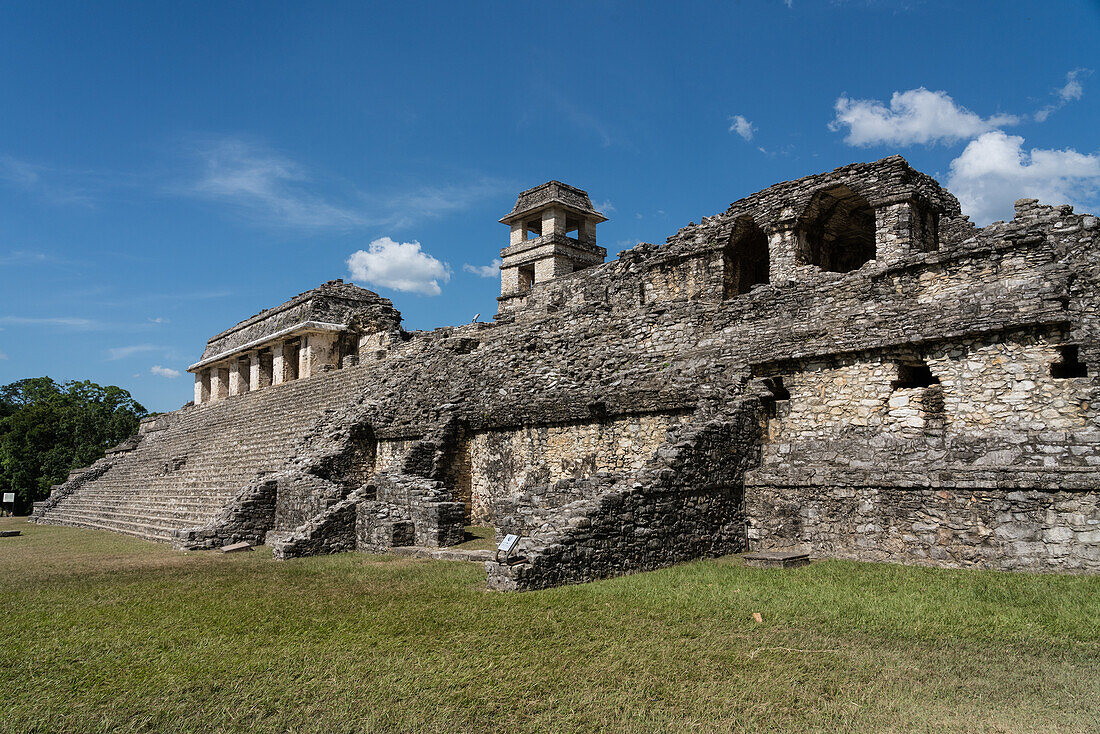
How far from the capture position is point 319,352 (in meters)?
27.0

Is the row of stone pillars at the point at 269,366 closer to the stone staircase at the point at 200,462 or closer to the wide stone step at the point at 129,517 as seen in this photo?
the stone staircase at the point at 200,462

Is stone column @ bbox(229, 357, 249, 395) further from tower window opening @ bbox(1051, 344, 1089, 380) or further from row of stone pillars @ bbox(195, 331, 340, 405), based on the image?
tower window opening @ bbox(1051, 344, 1089, 380)

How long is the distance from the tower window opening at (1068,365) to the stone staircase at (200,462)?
49.2 ft

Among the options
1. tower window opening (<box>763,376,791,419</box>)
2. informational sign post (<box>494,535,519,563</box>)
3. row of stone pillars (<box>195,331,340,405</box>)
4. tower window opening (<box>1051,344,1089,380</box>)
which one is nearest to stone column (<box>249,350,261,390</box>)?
row of stone pillars (<box>195,331,340,405</box>)

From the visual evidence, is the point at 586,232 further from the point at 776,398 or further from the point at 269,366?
the point at 776,398

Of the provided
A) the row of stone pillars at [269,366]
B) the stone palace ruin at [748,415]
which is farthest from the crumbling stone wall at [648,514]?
the row of stone pillars at [269,366]

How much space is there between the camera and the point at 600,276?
16703 mm

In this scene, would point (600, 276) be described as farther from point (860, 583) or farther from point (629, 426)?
point (860, 583)

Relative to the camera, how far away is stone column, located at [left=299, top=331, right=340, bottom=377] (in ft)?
88.2

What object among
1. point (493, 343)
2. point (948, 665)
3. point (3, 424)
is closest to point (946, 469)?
point (948, 665)

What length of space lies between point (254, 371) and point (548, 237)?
16265mm

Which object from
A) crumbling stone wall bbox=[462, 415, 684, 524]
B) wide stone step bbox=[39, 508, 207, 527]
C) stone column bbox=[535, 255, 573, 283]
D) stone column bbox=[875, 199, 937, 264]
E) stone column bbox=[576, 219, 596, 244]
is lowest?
wide stone step bbox=[39, 508, 207, 527]

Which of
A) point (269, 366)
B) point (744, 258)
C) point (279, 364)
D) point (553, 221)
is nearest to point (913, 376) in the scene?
point (744, 258)

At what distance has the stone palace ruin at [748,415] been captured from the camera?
859 centimetres
